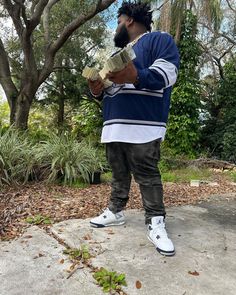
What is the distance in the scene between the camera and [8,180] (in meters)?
3.72

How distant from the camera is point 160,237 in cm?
201

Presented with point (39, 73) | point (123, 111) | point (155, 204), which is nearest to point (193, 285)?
point (155, 204)

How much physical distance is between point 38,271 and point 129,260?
1.55 ft

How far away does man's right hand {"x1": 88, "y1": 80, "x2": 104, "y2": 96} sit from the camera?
205 cm

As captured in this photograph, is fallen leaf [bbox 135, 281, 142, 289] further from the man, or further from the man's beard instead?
the man's beard

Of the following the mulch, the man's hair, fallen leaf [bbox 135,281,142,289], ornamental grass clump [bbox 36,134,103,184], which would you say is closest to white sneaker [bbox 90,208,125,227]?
the mulch

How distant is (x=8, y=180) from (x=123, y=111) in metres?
2.09

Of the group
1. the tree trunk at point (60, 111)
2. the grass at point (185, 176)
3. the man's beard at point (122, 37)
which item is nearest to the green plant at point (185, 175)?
the grass at point (185, 176)

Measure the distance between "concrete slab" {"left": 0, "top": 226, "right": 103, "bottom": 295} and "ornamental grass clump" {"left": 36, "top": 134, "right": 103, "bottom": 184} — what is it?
1.85m

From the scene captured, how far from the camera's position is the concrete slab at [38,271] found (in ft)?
5.18

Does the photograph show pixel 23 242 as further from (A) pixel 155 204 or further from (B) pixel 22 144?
(B) pixel 22 144

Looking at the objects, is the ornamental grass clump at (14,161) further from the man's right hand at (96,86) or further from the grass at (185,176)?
the grass at (185,176)

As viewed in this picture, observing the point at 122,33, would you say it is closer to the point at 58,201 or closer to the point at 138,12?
the point at 138,12

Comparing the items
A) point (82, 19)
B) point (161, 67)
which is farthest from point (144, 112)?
point (82, 19)
